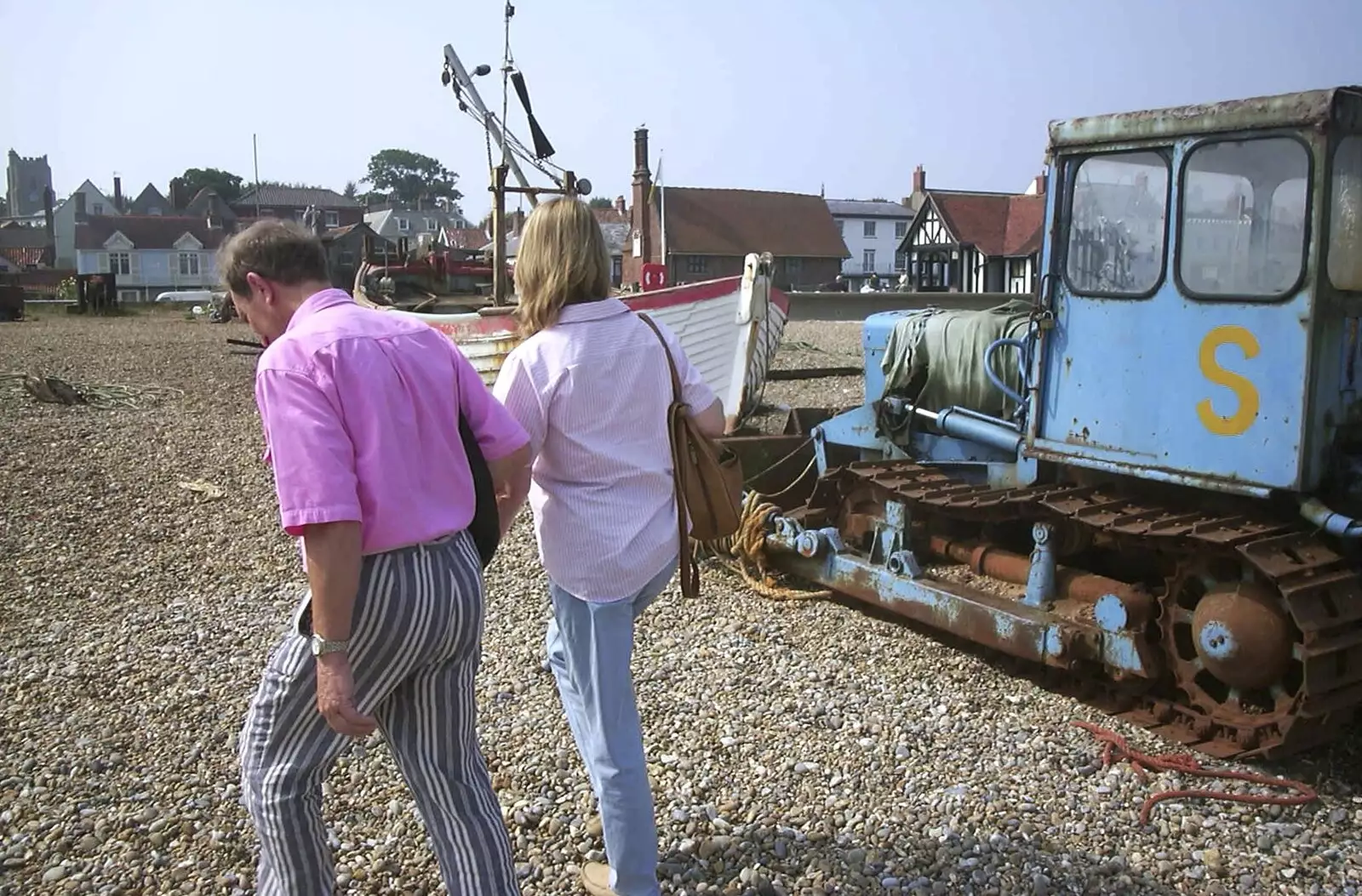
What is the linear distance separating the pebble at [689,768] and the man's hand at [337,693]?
129 centimetres

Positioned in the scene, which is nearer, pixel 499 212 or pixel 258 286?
pixel 258 286

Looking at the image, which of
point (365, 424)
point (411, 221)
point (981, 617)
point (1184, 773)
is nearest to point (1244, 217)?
point (981, 617)

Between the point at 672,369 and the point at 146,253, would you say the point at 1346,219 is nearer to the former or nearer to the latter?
the point at 672,369

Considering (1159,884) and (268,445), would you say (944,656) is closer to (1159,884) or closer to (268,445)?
(1159,884)

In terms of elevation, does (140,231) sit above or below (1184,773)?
above

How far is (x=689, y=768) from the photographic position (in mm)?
4094

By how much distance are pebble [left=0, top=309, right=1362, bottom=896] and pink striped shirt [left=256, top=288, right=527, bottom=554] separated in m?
1.51

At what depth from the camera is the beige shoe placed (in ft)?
10.4

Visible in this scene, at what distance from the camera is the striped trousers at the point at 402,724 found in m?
2.37

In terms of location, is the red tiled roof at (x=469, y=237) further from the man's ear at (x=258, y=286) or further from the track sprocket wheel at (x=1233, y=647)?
the man's ear at (x=258, y=286)

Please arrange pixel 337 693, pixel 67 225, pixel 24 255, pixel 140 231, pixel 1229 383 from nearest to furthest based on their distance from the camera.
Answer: pixel 337 693 < pixel 1229 383 < pixel 140 231 < pixel 24 255 < pixel 67 225

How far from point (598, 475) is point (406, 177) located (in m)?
127

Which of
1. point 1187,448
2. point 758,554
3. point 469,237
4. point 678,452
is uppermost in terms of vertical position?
point 469,237

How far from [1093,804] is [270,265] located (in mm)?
3083
